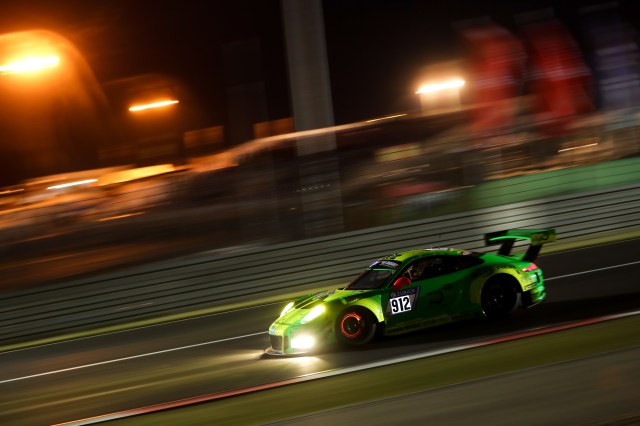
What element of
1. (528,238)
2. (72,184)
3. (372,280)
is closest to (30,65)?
(72,184)

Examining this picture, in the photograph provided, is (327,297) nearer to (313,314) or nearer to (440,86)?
(313,314)

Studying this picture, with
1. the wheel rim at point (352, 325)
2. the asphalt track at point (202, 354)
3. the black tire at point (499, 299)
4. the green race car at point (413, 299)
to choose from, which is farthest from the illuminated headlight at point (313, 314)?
the black tire at point (499, 299)

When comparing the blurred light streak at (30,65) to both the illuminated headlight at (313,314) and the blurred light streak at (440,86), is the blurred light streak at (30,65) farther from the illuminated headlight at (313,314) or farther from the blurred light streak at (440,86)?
the illuminated headlight at (313,314)

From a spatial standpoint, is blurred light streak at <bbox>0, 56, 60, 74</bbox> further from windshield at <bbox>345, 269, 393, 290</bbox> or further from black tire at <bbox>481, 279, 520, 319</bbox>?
black tire at <bbox>481, 279, 520, 319</bbox>

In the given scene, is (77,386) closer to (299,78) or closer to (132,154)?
(299,78)

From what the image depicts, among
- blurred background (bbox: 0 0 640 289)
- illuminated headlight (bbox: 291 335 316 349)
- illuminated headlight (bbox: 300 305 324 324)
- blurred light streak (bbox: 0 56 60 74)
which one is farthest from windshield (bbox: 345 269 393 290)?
blurred light streak (bbox: 0 56 60 74)

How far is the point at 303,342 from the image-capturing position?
9539mm

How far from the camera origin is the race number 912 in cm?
955

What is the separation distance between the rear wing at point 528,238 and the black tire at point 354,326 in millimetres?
2112

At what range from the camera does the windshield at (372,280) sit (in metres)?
9.73

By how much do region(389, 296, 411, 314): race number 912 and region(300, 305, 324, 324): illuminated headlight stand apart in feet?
2.84

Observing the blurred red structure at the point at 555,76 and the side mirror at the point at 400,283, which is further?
the blurred red structure at the point at 555,76

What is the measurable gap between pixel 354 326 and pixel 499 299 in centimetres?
190

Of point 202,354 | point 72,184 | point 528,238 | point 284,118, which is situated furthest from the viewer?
point 284,118
